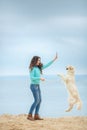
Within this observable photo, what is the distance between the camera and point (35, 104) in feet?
12.4

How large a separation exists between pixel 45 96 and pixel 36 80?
0.27 metres

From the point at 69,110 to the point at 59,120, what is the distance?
0.17 metres

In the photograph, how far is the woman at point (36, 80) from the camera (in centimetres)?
378

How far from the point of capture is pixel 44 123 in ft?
12.3

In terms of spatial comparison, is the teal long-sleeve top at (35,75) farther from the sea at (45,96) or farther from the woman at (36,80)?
the sea at (45,96)

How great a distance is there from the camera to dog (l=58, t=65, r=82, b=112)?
3.91 metres

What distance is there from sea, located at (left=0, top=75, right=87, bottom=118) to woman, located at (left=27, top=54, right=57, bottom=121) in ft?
0.36

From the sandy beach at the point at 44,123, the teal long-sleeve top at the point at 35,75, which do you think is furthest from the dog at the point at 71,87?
the teal long-sleeve top at the point at 35,75

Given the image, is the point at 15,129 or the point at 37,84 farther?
the point at 37,84

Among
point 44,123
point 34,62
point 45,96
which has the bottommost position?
point 44,123

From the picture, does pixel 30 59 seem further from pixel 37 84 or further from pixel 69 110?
pixel 69 110

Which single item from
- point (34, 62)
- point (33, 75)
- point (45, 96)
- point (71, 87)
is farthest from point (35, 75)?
point (71, 87)

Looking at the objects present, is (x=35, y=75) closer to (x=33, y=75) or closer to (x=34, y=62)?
(x=33, y=75)

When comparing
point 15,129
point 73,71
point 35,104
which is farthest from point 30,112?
point 73,71
